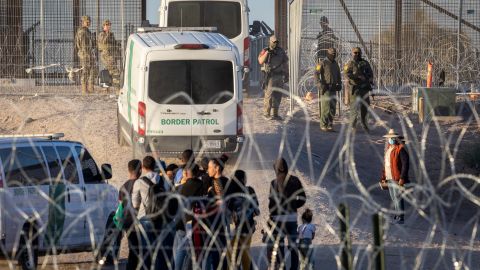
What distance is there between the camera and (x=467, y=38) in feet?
106

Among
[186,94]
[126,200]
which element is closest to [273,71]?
[186,94]

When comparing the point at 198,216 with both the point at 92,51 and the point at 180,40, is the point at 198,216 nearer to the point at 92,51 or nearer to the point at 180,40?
the point at 180,40

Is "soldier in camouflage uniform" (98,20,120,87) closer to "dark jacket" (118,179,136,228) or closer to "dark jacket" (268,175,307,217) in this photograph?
"dark jacket" (268,175,307,217)

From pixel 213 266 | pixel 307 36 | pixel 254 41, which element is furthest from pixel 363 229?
pixel 254 41

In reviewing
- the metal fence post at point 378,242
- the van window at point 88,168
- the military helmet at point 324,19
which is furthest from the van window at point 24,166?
the military helmet at point 324,19

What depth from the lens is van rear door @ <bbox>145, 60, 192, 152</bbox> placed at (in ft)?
71.3

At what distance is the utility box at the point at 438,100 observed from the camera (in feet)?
97.1

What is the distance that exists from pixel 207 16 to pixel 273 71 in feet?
6.19

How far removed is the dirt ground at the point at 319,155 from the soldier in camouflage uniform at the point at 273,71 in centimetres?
37

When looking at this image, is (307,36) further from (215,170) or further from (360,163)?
(215,170)

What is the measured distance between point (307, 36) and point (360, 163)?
21.2ft

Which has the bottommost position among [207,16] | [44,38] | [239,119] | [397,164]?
[397,164]

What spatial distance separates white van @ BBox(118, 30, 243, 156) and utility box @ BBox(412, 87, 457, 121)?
26.7 feet

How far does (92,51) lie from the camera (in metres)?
31.2
